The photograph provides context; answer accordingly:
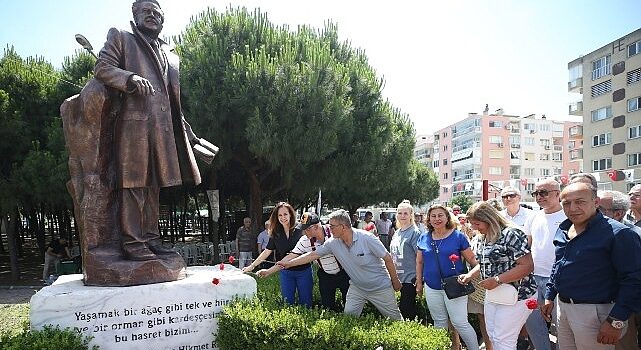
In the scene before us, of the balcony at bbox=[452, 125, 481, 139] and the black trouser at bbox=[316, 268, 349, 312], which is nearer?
the black trouser at bbox=[316, 268, 349, 312]

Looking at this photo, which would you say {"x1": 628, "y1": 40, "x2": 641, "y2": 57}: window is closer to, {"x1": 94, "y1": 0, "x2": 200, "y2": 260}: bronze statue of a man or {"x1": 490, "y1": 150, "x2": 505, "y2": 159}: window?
{"x1": 490, "y1": 150, "x2": 505, "y2": 159}: window

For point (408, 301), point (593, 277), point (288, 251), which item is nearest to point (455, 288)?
point (408, 301)

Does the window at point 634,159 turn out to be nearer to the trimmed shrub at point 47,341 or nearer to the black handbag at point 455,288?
the black handbag at point 455,288

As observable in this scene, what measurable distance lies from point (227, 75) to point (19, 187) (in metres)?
6.60

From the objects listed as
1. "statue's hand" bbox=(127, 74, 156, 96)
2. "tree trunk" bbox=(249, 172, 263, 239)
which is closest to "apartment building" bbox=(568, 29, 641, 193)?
"tree trunk" bbox=(249, 172, 263, 239)

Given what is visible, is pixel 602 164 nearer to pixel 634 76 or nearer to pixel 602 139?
pixel 602 139

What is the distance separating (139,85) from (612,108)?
3826cm

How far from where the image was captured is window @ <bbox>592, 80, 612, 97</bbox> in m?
35.3

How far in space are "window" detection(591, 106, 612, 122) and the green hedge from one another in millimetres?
37651

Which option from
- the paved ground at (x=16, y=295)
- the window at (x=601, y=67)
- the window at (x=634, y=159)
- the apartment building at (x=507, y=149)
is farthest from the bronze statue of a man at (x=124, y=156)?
the apartment building at (x=507, y=149)

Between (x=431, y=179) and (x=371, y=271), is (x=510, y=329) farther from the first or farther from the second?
(x=431, y=179)

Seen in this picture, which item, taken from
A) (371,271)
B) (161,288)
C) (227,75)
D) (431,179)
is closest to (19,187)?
(227,75)

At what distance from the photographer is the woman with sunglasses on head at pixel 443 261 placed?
15.9 ft

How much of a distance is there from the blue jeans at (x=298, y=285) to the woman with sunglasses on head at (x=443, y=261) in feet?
4.77
